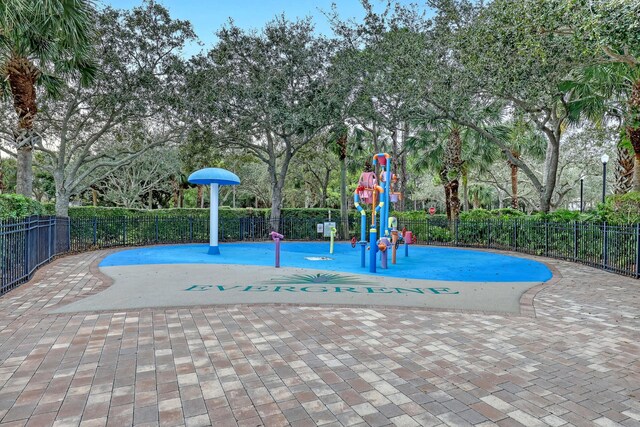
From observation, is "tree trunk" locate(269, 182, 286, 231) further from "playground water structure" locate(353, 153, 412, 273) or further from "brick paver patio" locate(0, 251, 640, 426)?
"brick paver patio" locate(0, 251, 640, 426)

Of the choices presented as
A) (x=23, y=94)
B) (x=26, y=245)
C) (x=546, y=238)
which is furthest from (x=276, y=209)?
(x=26, y=245)

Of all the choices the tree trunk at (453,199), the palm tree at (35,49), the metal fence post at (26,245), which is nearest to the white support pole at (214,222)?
the palm tree at (35,49)

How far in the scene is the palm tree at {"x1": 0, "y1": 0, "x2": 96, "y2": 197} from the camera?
24.8ft

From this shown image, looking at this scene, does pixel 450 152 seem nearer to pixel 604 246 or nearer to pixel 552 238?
pixel 552 238

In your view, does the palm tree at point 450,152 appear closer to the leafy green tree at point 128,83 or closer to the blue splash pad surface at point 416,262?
the blue splash pad surface at point 416,262

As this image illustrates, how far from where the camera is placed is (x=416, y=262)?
41.2 feet

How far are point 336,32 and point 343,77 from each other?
2.49 metres

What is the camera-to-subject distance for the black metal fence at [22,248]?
6.56 m

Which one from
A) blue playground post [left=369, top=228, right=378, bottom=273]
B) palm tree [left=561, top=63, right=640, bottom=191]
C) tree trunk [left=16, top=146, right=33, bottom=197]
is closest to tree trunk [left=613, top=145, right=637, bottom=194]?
palm tree [left=561, top=63, right=640, bottom=191]

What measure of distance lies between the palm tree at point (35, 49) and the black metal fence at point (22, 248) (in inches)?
137

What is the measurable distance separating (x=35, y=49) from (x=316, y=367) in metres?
10.8

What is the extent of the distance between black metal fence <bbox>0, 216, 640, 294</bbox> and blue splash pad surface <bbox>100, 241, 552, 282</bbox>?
1.42 metres

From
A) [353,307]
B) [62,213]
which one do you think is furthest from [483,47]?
[62,213]

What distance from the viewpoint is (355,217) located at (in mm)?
22016
